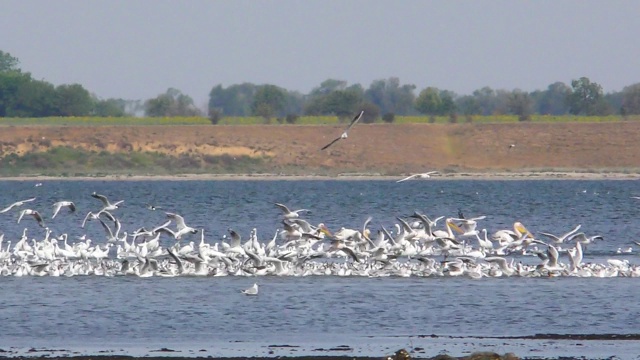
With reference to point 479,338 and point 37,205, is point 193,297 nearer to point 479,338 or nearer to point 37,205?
point 479,338

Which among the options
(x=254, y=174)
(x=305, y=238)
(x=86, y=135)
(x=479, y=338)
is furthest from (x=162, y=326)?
(x=86, y=135)

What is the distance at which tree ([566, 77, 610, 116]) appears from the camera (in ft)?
374

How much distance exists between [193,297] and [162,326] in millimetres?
3008

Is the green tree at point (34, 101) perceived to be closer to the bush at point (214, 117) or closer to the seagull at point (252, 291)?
the bush at point (214, 117)

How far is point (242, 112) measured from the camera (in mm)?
166125

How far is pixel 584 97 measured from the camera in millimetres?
115375

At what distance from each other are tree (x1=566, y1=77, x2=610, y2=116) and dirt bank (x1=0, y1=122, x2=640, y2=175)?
21.7m

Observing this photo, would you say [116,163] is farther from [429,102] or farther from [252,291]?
[252,291]

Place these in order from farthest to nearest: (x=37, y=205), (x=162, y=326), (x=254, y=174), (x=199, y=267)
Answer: (x=254, y=174)
(x=37, y=205)
(x=199, y=267)
(x=162, y=326)

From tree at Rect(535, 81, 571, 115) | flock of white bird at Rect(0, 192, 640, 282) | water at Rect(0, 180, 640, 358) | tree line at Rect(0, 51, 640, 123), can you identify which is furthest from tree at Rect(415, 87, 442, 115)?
flock of white bird at Rect(0, 192, 640, 282)

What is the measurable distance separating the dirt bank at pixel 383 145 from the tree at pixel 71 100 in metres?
19.9

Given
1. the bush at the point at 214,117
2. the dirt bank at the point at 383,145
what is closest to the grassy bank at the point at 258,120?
the bush at the point at 214,117

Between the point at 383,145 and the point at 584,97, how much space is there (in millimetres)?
33018

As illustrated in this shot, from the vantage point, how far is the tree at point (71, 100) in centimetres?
11146
